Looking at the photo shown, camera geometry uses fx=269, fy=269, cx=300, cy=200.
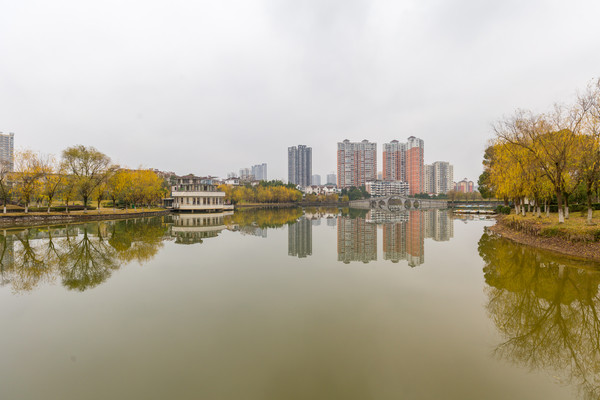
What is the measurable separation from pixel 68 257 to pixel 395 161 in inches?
6854

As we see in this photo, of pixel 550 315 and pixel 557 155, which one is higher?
pixel 557 155

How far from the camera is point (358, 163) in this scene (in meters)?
165

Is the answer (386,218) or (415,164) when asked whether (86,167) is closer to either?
(386,218)

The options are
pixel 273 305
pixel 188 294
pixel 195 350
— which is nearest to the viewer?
pixel 195 350

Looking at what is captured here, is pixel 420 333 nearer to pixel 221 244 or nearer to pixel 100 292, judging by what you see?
pixel 100 292

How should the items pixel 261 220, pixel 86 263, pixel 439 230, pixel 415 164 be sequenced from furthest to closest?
pixel 415 164
pixel 261 220
pixel 439 230
pixel 86 263

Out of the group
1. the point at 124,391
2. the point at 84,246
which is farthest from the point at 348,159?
the point at 124,391

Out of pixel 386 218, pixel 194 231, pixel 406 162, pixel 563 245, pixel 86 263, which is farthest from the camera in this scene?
pixel 406 162

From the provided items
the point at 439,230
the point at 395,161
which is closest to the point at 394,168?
the point at 395,161

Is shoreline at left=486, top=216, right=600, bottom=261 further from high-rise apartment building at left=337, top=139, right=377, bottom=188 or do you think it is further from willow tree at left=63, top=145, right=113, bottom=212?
high-rise apartment building at left=337, top=139, right=377, bottom=188

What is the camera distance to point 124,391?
4.56m

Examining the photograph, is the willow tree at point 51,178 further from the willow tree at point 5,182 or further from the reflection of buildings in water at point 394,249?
the reflection of buildings in water at point 394,249

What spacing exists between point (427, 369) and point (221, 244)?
16.1 m

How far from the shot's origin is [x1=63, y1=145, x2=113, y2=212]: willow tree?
3881cm
